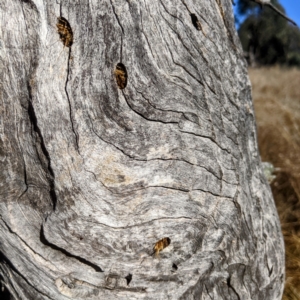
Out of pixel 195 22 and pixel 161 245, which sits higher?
pixel 195 22

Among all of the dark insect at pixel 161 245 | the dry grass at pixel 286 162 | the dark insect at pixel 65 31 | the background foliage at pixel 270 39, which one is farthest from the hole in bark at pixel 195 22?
the background foliage at pixel 270 39

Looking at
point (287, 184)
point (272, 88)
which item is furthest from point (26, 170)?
point (272, 88)

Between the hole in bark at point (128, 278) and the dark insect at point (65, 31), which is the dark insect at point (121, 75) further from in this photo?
the hole in bark at point (128, 278)

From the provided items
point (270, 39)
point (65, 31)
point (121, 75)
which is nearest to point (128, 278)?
point (121, 75)

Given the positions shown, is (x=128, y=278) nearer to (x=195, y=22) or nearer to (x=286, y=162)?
(x=195, y=22)

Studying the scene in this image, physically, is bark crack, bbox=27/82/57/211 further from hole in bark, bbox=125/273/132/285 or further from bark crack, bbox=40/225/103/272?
hole in bark, bbox=125/273/132/285

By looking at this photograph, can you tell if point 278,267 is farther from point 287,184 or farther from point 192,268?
point 287,184
